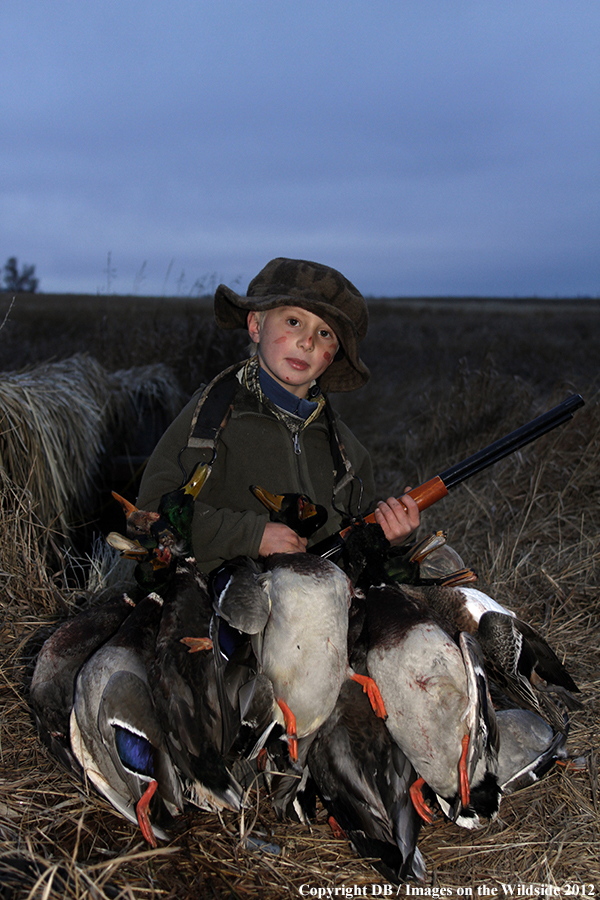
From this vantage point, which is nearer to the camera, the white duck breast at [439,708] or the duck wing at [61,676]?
the white duck breast at [439,708]

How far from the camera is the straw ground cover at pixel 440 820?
1726 millimetres

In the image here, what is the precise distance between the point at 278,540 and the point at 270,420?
595 millimetres

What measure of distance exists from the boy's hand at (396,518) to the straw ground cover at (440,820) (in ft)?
3.20

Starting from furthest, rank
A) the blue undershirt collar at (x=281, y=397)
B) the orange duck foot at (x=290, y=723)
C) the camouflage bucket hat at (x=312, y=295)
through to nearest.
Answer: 1. the blue undershirt collar at (x=281, y=397)
2. the camouflage bucket hat at (x=312, y=295)
3. the orange duck foot at (x=290, y=723)

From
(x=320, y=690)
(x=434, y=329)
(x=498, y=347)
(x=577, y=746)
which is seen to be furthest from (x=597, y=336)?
(x=320, y=690)

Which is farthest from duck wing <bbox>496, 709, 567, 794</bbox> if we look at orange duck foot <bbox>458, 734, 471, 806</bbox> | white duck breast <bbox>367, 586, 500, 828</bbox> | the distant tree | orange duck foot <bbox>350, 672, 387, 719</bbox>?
the distant tree

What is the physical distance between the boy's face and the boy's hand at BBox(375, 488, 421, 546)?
62 cm

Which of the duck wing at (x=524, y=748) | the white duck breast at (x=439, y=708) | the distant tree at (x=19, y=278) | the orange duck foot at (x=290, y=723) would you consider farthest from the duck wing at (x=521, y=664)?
the distant tree at (x=19, y=278)

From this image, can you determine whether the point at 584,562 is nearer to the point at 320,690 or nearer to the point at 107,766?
the point at 320,690

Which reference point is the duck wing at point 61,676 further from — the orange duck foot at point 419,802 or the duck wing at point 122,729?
the orange duck foot at point 419,802

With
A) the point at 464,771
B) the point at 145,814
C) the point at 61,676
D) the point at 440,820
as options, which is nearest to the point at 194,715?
the point at 145,814

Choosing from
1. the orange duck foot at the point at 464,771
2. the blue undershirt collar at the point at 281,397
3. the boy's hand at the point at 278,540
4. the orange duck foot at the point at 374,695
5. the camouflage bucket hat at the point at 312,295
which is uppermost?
the camouflage bucket hat at the point at 312,295

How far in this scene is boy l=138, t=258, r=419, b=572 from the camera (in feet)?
7.79

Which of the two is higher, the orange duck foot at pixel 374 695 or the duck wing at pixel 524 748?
the orange duck foot at pixel 374 695
